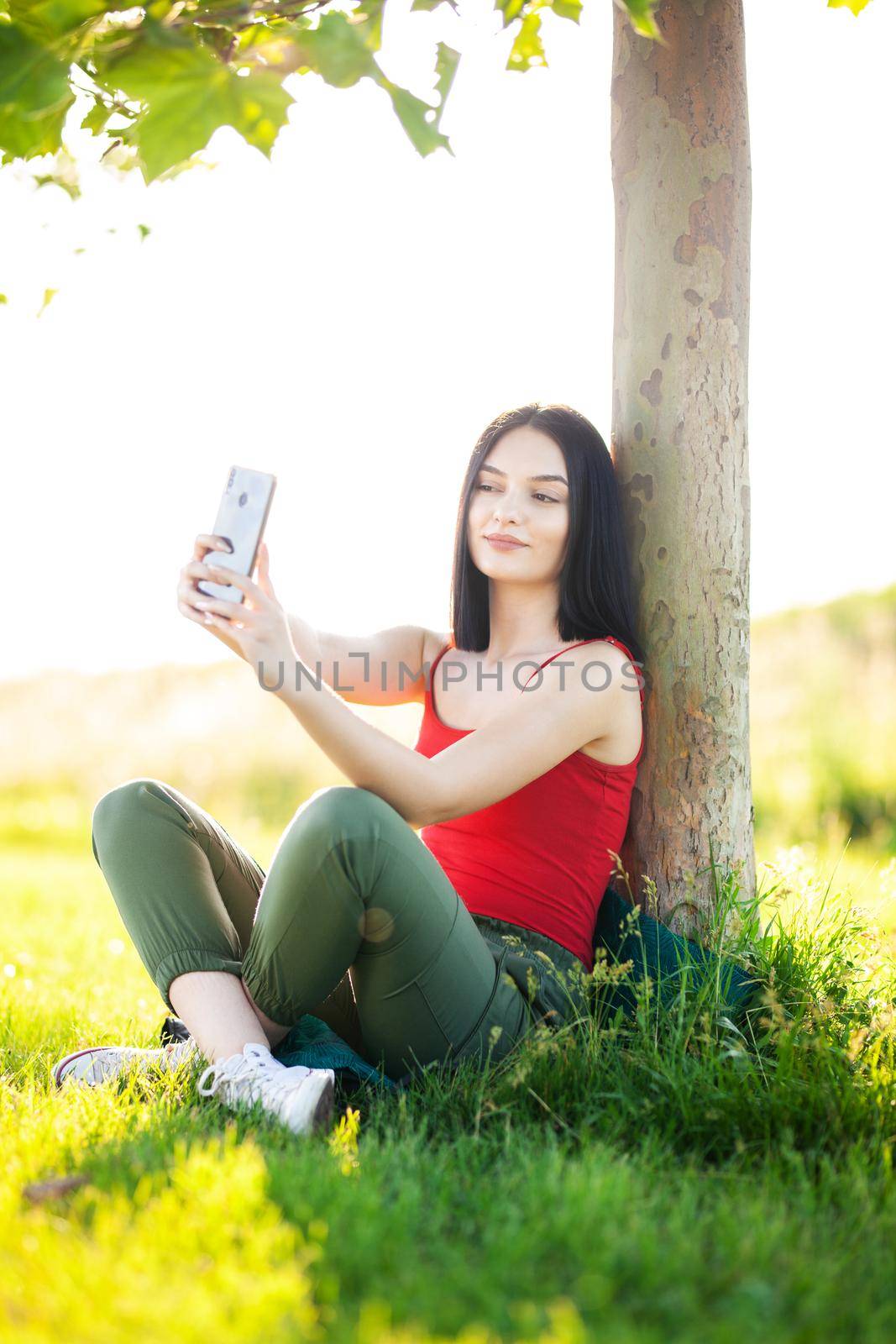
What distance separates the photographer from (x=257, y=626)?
205 cm

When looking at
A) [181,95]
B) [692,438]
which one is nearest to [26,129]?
[181,95]

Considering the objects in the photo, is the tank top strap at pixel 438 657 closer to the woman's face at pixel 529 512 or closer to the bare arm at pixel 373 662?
the bare arm at pixel 373 662

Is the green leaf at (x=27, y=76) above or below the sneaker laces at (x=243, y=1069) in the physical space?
above

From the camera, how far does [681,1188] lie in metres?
1.75

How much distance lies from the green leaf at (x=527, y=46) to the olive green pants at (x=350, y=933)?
5.70 ft

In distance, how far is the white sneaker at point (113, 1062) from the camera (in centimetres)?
231

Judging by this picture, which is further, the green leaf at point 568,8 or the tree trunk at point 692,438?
the tree trunk at point 692,438

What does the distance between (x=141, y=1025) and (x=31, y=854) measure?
5.31 meters

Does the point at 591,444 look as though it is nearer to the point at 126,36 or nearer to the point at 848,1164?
the point at 126,36

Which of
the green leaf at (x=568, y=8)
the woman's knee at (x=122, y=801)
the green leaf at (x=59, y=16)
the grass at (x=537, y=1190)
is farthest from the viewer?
the woman's knee at (x=122, y=801)

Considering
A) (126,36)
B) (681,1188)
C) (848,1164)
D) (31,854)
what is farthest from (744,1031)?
(31,854)

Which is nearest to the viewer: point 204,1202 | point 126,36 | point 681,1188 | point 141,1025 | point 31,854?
point 204,1202

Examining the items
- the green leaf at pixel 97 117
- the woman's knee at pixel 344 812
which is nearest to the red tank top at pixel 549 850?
the woman's knee at pixel 344 812

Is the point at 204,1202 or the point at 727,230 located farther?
the point at 727,230
